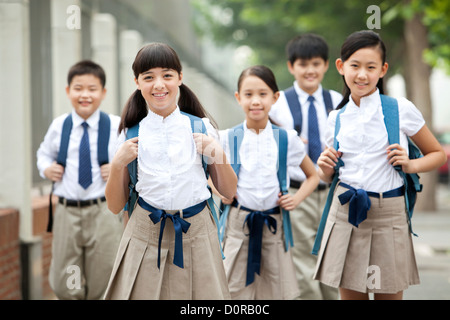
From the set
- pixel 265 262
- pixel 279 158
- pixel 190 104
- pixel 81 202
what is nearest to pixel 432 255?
pixel 265 262

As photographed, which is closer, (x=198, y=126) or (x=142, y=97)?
(x=198, y=126)

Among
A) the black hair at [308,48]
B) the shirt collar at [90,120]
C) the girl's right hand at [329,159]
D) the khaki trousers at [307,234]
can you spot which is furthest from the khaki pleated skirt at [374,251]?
the shirt collar at [90,120]

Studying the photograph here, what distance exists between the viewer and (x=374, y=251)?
3.52m

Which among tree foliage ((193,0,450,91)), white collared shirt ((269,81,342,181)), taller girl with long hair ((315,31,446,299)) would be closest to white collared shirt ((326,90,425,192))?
taller girl with long hair ((315,31,446,299))

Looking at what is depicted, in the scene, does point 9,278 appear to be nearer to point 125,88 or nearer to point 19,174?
point 19,174

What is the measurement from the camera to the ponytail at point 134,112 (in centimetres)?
305

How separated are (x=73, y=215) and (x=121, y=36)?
243 inches

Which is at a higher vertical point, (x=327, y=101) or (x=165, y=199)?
(x=327, y=101)

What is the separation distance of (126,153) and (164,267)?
1.77 ft

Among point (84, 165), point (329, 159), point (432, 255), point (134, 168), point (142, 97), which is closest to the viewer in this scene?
point (134, 168)

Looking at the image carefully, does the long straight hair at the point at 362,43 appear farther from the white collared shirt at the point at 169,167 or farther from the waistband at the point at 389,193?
the white collared shirt at the point at 169,167

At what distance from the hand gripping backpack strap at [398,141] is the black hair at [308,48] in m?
1.70
